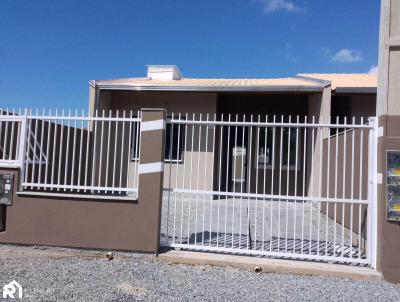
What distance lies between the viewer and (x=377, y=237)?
4.94 meters

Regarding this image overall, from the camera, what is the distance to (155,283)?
14.7ft

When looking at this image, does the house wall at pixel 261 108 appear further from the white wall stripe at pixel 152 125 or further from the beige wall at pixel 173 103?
the white wall stripe at pixel 152 125

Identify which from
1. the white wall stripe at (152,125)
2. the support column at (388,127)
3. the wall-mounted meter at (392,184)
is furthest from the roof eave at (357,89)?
the white wall stripe at (152,125)

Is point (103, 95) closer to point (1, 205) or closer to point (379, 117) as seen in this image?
point (1, 205)

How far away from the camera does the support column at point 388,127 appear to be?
477cm

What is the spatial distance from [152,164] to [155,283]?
1683 millimetres

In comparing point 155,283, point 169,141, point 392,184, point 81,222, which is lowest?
point 155,283

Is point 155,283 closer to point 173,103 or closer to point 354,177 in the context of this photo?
point 354,177

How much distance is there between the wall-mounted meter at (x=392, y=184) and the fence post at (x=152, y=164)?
9.80 ft

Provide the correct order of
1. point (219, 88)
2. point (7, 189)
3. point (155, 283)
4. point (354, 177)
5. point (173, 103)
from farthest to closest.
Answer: point (173, 103) < point (219, 88) < point (354, 177) < point (7, 189) < point (155, 283)

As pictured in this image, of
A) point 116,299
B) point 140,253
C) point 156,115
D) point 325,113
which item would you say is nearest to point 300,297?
point 116,299

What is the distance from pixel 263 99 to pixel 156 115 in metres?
7.90

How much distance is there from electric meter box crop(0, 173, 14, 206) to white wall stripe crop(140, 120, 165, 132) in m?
2.18

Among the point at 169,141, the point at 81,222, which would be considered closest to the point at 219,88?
the point at 169,141
